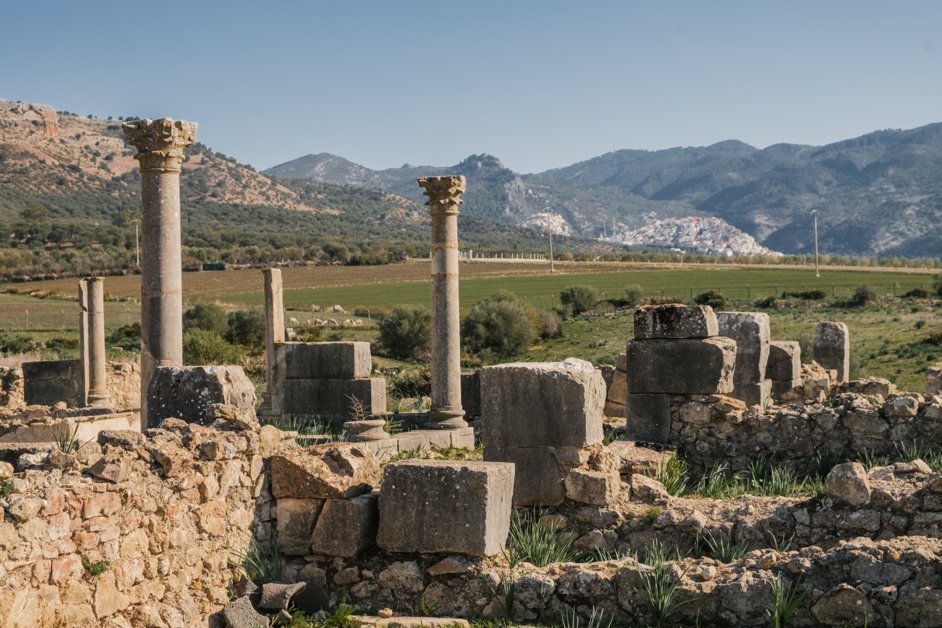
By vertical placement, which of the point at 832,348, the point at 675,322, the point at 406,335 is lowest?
the point at 832,348

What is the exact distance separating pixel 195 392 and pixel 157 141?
172 inches

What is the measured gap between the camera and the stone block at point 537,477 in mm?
10406

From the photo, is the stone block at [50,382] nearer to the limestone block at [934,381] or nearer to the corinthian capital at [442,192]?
the corinthian capital at [442,192]

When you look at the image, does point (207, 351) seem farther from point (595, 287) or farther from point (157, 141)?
point (595, 287)

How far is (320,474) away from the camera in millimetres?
9227

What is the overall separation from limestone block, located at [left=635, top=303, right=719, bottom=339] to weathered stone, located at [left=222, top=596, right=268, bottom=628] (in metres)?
7.27

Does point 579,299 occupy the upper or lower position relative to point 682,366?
upper

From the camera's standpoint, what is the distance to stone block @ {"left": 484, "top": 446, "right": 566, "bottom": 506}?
10.4m

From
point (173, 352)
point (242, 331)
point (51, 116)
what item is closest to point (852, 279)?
point (242, 331)

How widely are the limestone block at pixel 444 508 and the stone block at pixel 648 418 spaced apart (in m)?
5.74

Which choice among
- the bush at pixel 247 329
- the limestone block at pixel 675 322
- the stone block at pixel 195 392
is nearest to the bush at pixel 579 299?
the bush at pixel 247 329

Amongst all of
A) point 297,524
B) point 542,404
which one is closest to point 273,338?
point 542,404

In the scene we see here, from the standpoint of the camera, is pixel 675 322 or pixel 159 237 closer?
pixel 159 237

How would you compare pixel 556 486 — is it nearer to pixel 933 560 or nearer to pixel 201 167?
pixel 933 560
